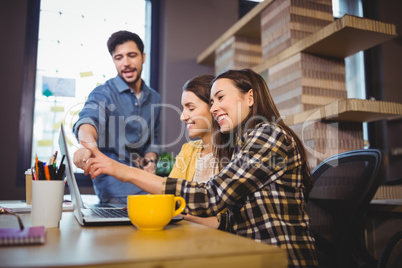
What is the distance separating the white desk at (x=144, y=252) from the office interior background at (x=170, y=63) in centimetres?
207

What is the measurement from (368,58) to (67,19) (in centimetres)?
265

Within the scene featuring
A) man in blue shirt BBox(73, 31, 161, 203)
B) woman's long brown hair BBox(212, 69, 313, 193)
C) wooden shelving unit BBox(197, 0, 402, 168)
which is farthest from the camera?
man in blue shirt BBox(73, 31, 161, 203)

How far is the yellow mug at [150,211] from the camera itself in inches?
24.3

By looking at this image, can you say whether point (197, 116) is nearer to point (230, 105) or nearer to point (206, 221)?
point (230, 105)

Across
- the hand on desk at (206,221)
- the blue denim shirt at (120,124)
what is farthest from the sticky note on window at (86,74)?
the hand on desk at (206,221)

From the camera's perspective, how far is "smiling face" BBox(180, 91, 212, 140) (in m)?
1.47

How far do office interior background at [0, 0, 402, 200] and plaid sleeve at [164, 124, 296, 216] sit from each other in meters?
1.92

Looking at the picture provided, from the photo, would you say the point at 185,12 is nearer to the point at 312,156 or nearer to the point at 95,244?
the point at 312,156

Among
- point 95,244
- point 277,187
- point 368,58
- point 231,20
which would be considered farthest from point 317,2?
point 95,244

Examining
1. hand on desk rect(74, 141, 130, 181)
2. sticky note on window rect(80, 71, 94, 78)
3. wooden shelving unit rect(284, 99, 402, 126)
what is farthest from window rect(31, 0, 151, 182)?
hand on desk rect(74, 141, 130, 181)

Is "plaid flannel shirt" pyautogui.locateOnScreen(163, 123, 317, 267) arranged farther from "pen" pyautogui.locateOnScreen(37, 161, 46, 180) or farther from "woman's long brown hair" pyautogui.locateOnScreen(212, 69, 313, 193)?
"pen" pyautogui.locateOnScreen(37, 161, 46, 180)

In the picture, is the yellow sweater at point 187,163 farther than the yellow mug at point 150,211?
Yes

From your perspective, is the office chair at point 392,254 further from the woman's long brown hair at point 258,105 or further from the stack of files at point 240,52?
the stack of files at point 240,52

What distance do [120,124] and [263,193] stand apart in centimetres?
138
